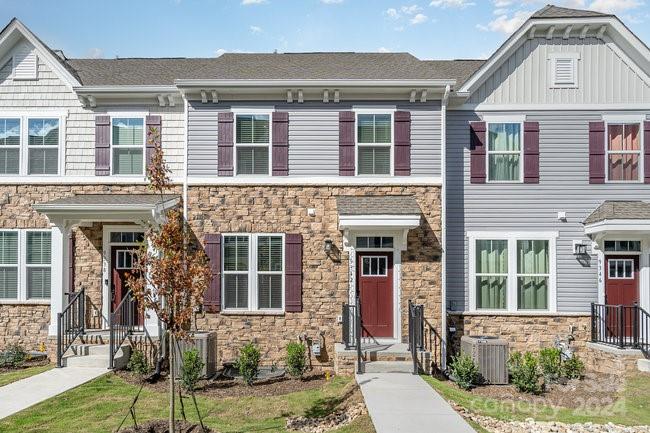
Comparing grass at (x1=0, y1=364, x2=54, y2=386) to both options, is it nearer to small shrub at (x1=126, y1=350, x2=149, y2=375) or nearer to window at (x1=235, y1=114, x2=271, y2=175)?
small shrub at (x1=126, y1=350, x2=149, y2=375)

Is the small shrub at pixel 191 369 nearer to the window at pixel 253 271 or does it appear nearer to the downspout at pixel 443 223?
the window at pixel 253 271

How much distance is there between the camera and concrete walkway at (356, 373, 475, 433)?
21.9 ft

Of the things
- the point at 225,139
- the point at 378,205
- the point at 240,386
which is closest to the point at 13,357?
the point at 240,386

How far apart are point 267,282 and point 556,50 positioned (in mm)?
8650

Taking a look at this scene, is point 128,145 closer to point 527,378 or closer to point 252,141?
point 252,141

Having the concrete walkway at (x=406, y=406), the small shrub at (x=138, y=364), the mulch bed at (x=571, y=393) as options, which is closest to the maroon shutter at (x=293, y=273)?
the concrete walkway at (x=406, y=406)

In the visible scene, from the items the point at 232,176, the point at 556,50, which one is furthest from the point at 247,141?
the point at 556,50

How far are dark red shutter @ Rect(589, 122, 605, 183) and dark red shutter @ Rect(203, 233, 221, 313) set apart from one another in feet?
28.7

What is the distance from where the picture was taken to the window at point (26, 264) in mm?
11688

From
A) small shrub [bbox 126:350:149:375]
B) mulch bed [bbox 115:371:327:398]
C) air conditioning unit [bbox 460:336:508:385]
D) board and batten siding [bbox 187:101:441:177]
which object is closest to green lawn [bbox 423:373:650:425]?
air conditioning unit [bbox 460:336:508:385]

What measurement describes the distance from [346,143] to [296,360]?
4.86 meters

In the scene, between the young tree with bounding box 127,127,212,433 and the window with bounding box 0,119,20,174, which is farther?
the window with bounding box 0,119,20,174

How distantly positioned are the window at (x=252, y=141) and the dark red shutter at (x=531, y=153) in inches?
236

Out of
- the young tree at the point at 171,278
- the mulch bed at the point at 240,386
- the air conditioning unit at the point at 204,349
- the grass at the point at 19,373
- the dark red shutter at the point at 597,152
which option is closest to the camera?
the young tree at the point at 171,278
